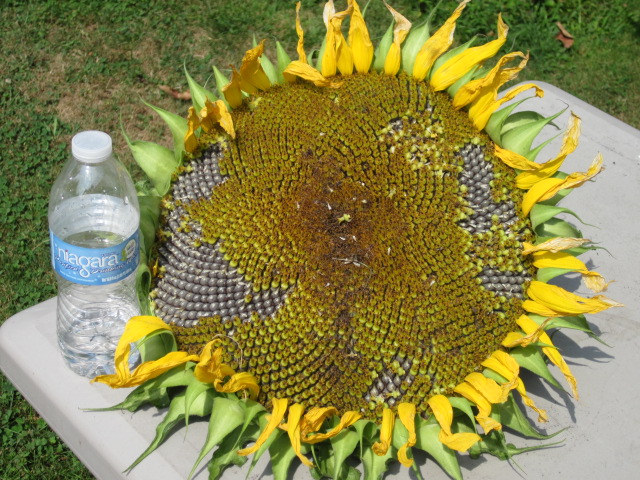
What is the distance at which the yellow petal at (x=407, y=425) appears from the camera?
205 centimetres

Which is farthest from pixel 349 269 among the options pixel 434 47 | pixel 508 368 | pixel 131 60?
pixel 131 60

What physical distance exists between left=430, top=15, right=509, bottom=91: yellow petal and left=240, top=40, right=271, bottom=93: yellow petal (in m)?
0.55

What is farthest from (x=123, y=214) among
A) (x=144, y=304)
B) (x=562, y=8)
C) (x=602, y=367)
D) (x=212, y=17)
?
(x=562, y=8)

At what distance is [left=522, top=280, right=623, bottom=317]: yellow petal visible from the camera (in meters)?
2.25

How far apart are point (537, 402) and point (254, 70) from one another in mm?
1370

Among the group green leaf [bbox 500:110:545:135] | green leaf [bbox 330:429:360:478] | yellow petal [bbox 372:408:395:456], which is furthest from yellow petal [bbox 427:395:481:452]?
green leaf [bbox 500:110:545:135]

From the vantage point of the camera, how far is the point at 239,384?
205cm

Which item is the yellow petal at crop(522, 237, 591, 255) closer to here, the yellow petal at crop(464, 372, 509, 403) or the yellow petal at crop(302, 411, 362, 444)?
the yellow petal at crop(464, 372, 509, 403)

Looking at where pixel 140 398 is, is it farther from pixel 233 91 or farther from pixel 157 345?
pixel 233 91

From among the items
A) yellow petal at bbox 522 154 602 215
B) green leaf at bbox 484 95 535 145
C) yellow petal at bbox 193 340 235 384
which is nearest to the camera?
yellow petal at bbox 193 340 235 384

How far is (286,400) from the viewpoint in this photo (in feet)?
6.91

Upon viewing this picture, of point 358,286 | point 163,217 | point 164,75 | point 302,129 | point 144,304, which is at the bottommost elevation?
point 164,75

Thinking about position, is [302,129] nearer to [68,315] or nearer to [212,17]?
[68,315]

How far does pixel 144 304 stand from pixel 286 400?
50 centimetres
